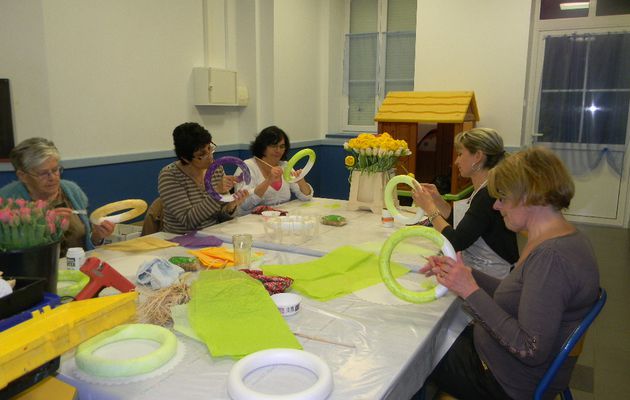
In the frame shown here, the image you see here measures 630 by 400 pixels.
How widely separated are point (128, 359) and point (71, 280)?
0.70m

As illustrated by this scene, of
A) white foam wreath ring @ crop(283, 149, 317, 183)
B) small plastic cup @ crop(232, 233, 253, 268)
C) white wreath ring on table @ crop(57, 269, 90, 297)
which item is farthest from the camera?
white foam wreath ring @ crop(283, 149, 317, 183)

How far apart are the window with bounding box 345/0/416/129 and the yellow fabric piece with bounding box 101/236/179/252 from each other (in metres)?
4.39

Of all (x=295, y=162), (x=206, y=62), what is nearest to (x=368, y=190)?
(x=295, y=162)

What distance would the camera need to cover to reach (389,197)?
2631 mm

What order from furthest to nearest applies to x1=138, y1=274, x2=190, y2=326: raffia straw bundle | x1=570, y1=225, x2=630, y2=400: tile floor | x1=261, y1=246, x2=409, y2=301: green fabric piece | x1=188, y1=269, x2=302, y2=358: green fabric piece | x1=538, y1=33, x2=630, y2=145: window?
x1=538, y1=33, x2=630, y2=145: window, x1=570, y1=225, x2=630, y2=400: tile floor, x1=261, y1=246, x2=409, y2=301: green fabric piece, x1=138, y1=274, x2=190, y2=326: raffia straw bundle, x1=188, y1=269, x2=302, y2=358: green fabric piece

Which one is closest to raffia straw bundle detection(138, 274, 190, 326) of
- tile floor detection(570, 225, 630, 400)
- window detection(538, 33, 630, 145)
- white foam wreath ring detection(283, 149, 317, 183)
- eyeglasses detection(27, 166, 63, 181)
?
eyeglasses detection(27, 166, 63, 181)

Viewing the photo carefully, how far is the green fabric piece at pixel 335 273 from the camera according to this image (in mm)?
1726

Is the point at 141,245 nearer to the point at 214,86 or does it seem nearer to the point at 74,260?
the point at 74,260

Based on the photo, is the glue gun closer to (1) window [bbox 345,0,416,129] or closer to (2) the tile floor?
(2) the tile floor

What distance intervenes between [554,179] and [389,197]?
122cm

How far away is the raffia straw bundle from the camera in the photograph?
4.69 ft

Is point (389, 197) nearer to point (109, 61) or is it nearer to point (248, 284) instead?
point (248, 284)

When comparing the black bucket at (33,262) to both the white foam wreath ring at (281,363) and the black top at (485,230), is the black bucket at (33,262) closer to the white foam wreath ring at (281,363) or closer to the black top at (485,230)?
the white foam wreath ring at (281,363)

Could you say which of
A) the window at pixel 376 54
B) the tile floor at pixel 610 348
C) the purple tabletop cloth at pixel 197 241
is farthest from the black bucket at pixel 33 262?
the window at pixel 376 54
